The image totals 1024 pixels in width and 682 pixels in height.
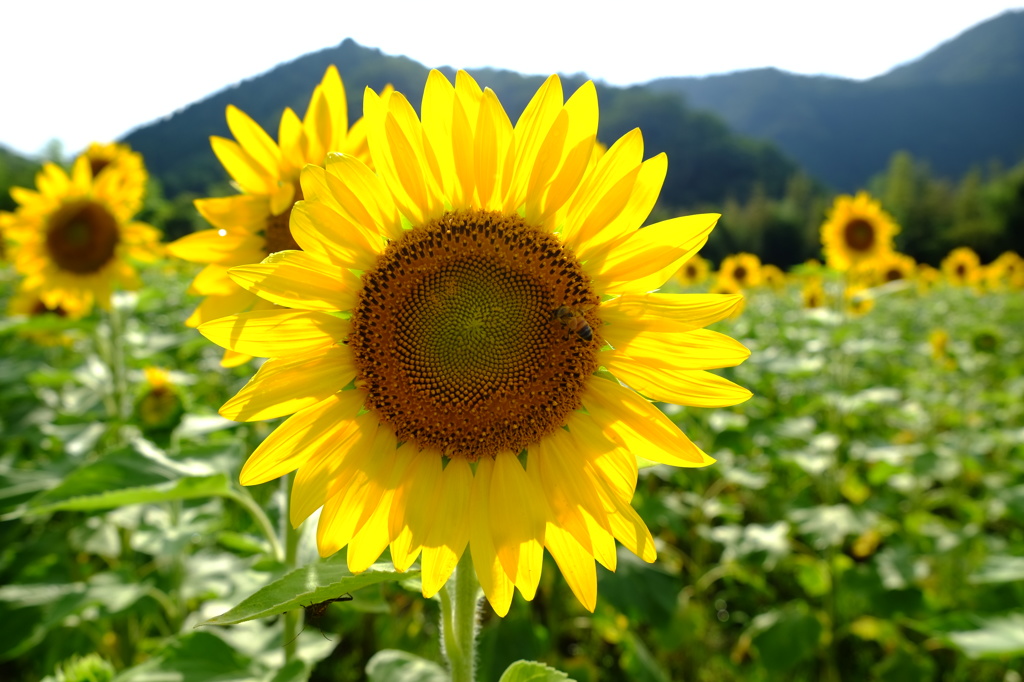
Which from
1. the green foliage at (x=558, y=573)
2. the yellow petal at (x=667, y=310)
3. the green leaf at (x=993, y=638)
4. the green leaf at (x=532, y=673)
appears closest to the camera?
the green leaf at (x=532, y=673)

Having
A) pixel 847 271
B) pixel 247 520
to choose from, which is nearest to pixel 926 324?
pixel 847 271

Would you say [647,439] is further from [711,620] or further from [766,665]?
[711,620]

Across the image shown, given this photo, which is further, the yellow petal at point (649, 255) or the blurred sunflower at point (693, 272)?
the blurred sunflower at point (693, 272)

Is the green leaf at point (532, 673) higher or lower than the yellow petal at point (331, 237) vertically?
lower

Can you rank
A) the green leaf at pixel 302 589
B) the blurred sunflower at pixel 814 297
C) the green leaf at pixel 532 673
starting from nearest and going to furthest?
the green leaf at pixel 302 589
the green leaf at pixel 532 673
the blurred sunflower at pixel 814 297

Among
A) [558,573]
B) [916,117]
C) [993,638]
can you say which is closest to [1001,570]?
[993,638]

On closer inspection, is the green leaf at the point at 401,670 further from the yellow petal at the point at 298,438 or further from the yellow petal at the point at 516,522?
the yellow petal at the point at 298,438

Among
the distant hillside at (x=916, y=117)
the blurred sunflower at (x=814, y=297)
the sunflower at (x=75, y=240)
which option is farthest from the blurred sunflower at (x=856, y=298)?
the distant hillside at (x=916, y=117)

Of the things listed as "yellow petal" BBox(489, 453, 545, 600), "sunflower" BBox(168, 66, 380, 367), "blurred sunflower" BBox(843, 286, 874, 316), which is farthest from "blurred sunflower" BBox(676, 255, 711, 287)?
"yellow petal" BBox(489, 453, 545, 600)
